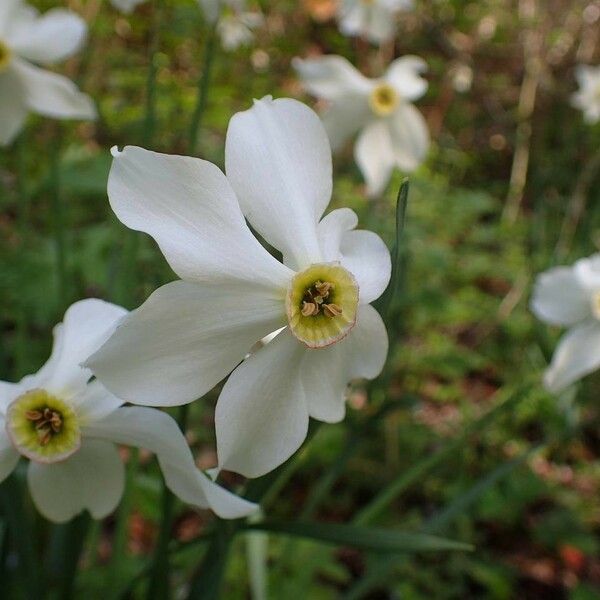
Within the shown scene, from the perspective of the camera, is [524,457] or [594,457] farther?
[594,457]

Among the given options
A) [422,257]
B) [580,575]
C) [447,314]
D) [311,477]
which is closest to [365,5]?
[422,257]

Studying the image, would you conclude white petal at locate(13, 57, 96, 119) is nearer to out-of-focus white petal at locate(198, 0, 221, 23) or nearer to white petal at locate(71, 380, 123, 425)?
out-of-focus white petal at locate(198, 0, 221, 23)

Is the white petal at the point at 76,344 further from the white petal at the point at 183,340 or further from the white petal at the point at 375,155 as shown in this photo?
the white petal at the point at 375,155

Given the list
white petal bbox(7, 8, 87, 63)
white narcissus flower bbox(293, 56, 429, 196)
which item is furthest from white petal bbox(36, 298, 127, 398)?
white narcissus flower bbox(293, 56, 429, 196)

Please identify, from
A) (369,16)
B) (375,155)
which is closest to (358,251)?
(375,155)

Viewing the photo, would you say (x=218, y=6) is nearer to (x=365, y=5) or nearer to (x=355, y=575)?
(x=365, y=5)

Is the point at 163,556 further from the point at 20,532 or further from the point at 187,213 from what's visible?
the point at 187,213
